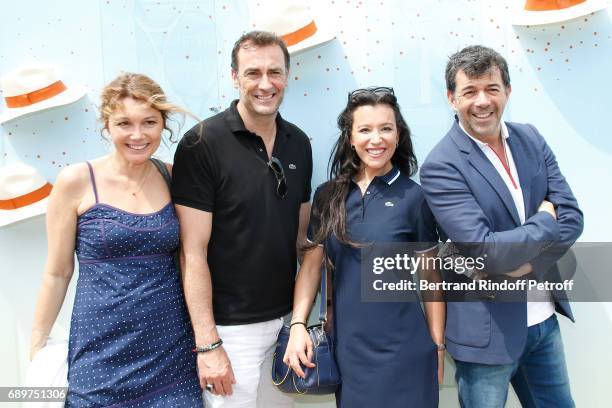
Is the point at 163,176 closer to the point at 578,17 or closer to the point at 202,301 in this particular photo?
the point at 202,301

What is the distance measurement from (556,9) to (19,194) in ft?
9.45

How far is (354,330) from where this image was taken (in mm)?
2047

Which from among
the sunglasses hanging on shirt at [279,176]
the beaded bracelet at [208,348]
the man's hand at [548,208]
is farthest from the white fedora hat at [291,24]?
the beaded bracelet at [208,348]

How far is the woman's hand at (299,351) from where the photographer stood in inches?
81.2

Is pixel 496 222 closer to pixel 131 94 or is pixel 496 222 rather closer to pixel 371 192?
pixel 371 192

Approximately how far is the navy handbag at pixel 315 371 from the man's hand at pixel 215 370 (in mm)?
202

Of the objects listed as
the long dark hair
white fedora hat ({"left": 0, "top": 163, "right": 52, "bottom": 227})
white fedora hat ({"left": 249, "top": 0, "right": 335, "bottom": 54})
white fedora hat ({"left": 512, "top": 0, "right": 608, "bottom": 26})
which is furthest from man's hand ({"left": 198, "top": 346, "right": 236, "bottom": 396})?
white fedora hat ({"left": 512, "top": 0, "right": 608, "bottom": 26})

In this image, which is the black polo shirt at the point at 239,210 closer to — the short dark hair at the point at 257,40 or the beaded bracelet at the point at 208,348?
the beaded bracelet at the point at 208,348

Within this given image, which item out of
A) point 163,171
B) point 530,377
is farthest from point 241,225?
point 530,377

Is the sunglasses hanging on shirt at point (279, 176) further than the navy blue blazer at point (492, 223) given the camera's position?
Yes

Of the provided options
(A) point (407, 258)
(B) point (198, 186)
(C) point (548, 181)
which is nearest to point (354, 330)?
(A) point (407, 258)

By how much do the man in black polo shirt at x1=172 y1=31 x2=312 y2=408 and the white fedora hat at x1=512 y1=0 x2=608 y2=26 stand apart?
4.40 feet

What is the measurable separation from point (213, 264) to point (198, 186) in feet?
1.15

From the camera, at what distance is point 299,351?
208 centimetres
